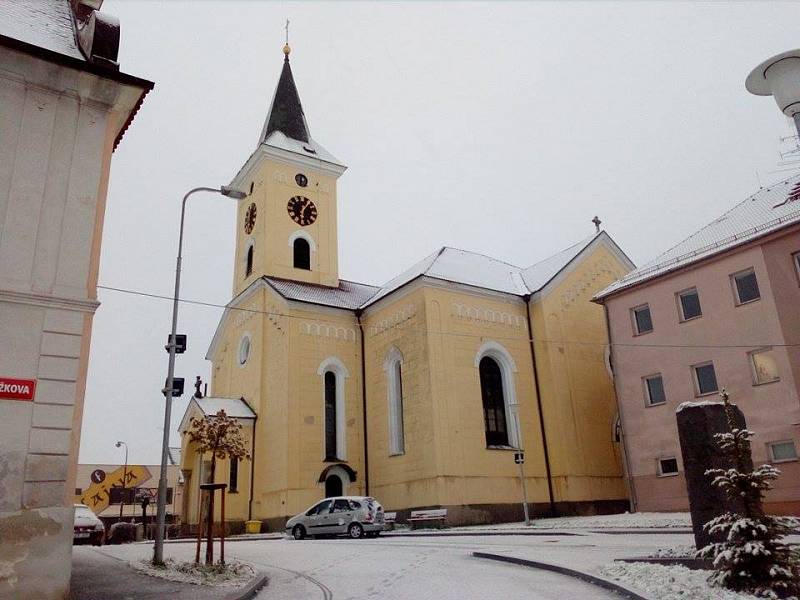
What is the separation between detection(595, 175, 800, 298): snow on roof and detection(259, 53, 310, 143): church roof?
71.8 feet

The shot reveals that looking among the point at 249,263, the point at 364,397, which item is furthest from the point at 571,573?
the point at 249,263

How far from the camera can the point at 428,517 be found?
24.1 meters

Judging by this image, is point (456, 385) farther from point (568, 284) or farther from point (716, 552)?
point (716, 552)

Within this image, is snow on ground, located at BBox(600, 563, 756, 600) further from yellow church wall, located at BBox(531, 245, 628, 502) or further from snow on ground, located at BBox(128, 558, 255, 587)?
yellow church wall, located at BBox(531, 245, 628, 502)

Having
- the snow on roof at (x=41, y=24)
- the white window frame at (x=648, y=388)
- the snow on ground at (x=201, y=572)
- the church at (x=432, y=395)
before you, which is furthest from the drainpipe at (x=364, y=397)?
the snow on roof at (x=41, y=24)

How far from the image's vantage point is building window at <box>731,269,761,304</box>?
20.8 m

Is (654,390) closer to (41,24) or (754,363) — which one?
(754,363)

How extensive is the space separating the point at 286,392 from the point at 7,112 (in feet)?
63.6

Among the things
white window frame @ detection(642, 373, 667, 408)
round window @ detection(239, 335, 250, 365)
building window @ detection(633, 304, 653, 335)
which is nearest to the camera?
white window frame @ detection(642, 373, 667, 408)

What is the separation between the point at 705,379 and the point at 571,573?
14.4m

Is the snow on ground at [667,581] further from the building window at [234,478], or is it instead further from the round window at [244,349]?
the round window at [244,349]

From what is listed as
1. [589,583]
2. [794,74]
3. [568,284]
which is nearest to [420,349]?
[568,284]

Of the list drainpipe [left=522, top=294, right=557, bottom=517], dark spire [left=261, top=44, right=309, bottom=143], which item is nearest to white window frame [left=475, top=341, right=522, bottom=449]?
drainpipe [left=522, top=294, right=557, bottom=517]

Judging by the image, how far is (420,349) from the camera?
26.9 meters
